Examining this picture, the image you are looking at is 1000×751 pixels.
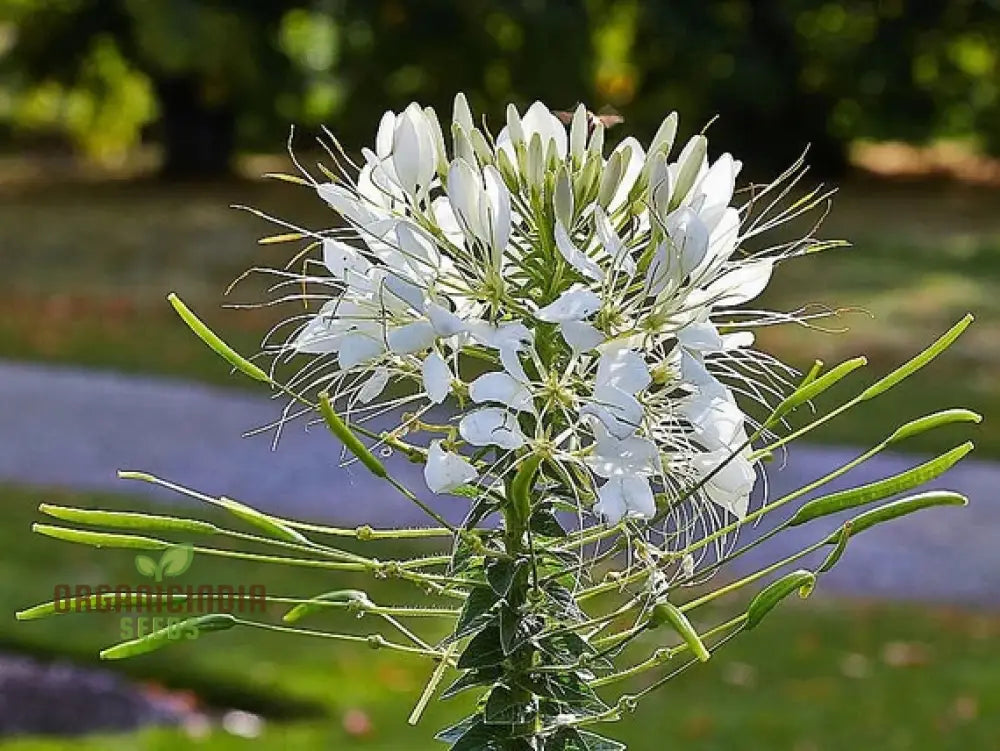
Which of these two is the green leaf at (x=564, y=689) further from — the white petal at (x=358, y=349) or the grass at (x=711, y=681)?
the grass at (x=711, y=681)

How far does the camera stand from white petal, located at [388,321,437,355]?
1063mm

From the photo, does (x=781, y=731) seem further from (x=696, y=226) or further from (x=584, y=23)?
(x=584, y=23)

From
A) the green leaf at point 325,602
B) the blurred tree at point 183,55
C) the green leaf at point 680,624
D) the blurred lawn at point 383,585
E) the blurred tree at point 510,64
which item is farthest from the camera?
the blurred tree at point 510,64

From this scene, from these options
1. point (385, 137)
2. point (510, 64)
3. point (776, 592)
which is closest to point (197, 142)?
point (510, 64)

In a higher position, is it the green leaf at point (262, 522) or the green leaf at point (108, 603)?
the green leaf at point (262, 522)

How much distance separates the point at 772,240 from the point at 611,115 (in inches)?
517

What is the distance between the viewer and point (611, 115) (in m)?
1.20

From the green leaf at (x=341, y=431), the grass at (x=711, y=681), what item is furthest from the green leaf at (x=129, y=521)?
the grass at (x=711, y=681)

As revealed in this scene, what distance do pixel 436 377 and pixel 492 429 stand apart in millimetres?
54

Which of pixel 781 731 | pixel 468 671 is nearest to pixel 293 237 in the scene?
pixel 468 671

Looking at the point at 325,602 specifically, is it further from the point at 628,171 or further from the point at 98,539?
the point at 628,171

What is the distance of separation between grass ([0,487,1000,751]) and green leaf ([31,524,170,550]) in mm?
3486

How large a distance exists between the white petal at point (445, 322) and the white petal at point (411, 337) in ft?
0.08

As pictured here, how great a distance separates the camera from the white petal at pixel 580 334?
1.02m
